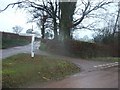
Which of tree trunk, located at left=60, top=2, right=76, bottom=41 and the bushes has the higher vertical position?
tree trunk, located at left=60, top=2, right=76, bottom=41

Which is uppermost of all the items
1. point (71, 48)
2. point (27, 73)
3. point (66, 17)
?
point (66, 17)

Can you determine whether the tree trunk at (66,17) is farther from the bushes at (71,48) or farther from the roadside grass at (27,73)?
the roadside grass at (27,73)

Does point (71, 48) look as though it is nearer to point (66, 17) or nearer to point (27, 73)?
point (66, 17)

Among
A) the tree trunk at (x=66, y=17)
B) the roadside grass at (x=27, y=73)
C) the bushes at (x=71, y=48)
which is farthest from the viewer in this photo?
the tree trunk at (x=66, y=17)

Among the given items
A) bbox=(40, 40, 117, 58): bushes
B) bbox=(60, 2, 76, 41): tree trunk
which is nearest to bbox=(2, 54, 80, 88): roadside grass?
bbox=(40, 40, 117, 58): bushes

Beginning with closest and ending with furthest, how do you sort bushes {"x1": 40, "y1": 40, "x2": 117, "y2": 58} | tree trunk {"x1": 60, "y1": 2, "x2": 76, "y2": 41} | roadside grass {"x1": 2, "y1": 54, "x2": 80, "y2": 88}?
roadside grass {"x1": 2, "y1": 54, "x2": 80, "y2": 88}
bushes {"x1": 40, "y1": 40, "x2": 117, "y2": 58}
tree trunk {"x1": 60, "y1": 2, "x2": 76, "y2": 41}

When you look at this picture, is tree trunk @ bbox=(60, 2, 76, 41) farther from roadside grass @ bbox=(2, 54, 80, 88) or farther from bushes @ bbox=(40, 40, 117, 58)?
roadside grass @ bbox=(2, 54, 80, 88)

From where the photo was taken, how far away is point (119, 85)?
13.4m

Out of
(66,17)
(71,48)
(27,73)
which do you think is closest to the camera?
(27,73)

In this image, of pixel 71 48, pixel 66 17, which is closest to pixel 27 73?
pixel 71 48

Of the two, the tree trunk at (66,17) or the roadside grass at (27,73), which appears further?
the tree trunk at (66,17)

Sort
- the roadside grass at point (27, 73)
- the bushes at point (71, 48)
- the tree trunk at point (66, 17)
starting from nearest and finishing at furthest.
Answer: the roadside grass at point (27, 73)
the bushes at point (71, 48)
the tree trunk at point (66, 17)

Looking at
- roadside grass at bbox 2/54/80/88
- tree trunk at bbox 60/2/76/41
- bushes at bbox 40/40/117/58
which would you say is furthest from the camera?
tree trunk at bbox 60/2/76/41

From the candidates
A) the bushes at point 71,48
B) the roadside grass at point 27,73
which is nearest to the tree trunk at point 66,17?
the bushes at point 71,48
